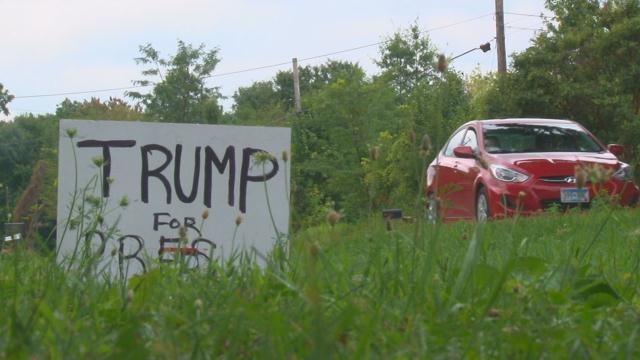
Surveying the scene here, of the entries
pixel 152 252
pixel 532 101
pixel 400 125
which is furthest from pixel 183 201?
pixel 400 125

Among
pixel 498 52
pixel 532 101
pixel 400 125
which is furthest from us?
pixel 400 125

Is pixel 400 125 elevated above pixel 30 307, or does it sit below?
above

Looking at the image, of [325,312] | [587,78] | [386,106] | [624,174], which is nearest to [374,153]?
[325,312]

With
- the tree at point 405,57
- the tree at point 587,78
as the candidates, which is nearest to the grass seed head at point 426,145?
the tree at point 587,78

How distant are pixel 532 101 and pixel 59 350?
76.6ft

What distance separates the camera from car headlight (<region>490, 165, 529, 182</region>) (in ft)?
43.0

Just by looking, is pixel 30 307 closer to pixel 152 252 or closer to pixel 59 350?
pixel 59 350

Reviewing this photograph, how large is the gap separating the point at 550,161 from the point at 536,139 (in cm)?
91

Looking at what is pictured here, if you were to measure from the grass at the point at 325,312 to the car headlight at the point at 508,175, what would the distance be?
9548 millimetres

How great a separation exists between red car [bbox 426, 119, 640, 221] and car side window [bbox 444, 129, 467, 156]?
0.04 m

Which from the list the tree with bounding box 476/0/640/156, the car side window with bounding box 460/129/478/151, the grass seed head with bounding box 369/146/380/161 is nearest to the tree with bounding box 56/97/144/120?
the tree with bounding box 476/0/640/156

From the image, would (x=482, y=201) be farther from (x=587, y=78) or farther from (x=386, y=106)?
(x=386, y=106)

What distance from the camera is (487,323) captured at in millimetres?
2332

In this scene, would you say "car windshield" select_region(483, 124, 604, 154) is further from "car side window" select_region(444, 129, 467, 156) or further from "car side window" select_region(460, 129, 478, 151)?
"car side window" select_region(444, 129, 467, 156)
